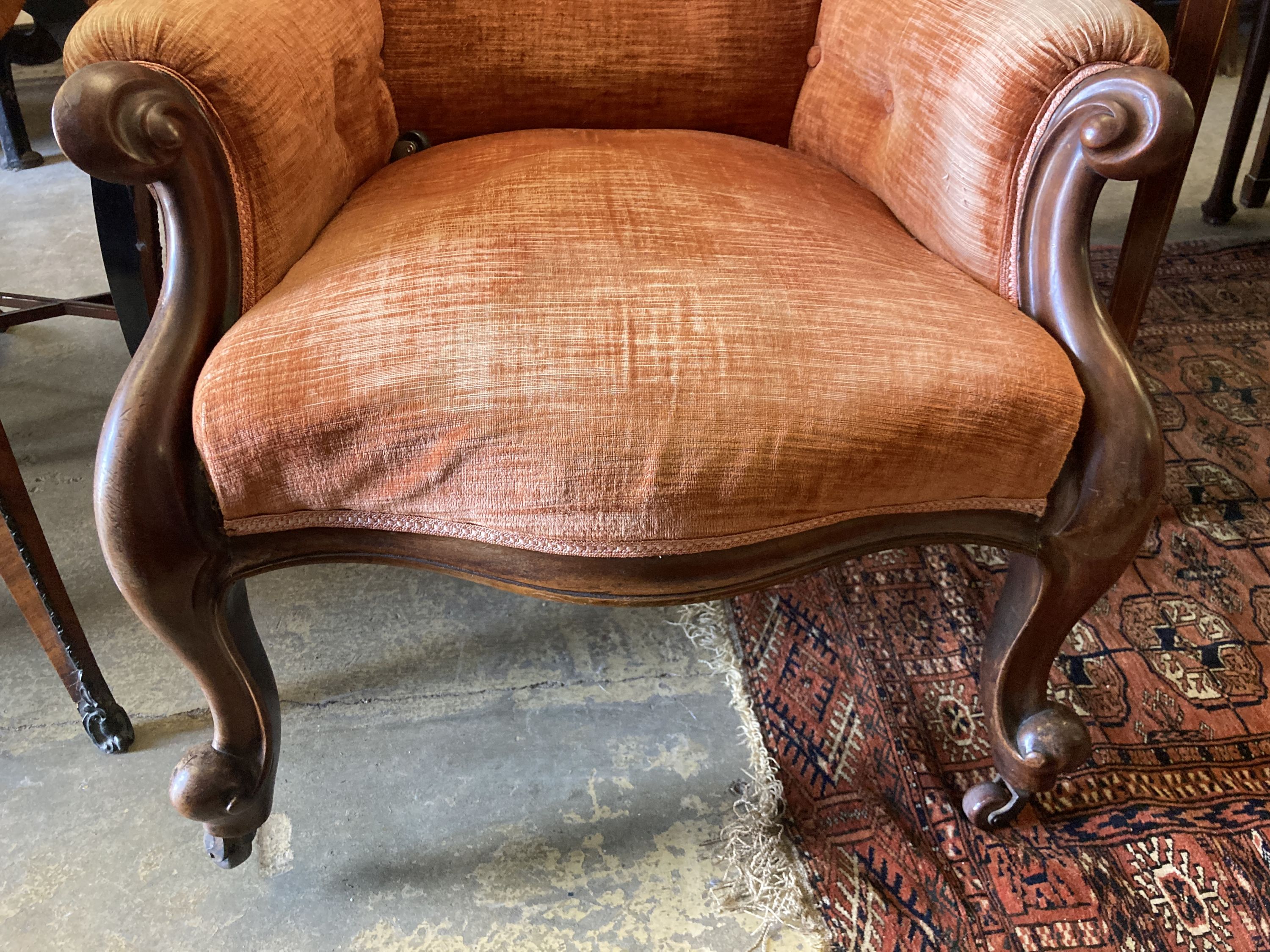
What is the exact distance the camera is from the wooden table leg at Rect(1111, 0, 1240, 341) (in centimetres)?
104

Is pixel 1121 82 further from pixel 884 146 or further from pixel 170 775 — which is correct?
pixel 170 775

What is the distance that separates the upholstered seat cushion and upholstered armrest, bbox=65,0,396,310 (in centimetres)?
5

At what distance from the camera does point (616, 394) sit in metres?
0.65

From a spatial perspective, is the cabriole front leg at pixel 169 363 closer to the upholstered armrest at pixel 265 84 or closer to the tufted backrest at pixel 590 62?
the upholstered armrest at pixel 265 84

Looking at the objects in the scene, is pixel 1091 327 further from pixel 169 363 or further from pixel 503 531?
pixel 169 363

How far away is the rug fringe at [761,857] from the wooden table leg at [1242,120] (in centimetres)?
156

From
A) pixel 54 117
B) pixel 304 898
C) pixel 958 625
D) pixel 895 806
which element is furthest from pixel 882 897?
pixel 54 117

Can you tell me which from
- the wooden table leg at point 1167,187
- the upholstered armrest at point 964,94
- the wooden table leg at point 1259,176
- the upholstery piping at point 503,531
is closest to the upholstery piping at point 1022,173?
the upholstered armrest at point 964,94

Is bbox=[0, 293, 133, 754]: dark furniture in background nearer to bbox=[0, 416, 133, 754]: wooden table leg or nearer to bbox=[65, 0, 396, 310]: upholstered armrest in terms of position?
bbox=[0, 416, 133, 754]: wooden table leg

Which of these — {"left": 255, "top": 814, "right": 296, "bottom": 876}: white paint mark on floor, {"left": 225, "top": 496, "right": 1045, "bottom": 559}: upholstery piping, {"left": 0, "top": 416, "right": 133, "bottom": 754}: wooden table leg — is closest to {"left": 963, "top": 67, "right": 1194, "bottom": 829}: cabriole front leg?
{"left": 225, "top": 496, "right": 1045, "bottom": 559}: upholstery piping

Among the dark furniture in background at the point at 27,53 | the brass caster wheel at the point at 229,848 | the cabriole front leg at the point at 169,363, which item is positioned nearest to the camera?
the cabriole front leg at the point at 169,363

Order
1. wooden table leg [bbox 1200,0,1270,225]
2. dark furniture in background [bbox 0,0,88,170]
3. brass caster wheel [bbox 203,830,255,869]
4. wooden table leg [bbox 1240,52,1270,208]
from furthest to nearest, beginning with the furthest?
dark furniture in background [bbox 0,0,88,170], wooden table leg [bbox 1240,52,1270,208], wooden table leg [bbox 1200,0,1270,225], brass caster wheel [bbox 203,830,255,869]

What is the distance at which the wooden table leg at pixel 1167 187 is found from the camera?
1.04m

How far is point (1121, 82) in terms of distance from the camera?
68 cm
